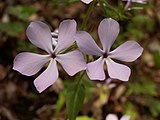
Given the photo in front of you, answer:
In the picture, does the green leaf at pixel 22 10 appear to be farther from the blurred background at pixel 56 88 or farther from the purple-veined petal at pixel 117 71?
the purple-veined petal at pixel 117 71

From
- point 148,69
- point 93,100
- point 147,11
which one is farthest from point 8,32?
point 147,11

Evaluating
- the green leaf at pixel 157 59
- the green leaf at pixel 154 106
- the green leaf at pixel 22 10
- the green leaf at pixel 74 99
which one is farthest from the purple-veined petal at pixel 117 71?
the green leaf at pixel 157 59

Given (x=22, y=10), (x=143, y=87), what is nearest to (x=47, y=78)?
(x=22, y=10)

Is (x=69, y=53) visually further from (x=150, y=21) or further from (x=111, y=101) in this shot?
(x=150, y=21)

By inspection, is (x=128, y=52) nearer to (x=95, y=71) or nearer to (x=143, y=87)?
(x=95, y=71)

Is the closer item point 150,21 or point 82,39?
point 82,39

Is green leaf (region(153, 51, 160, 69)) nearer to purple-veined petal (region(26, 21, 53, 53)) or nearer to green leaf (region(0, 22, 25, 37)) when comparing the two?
green leaf (region(0, 22, 25, 37))
